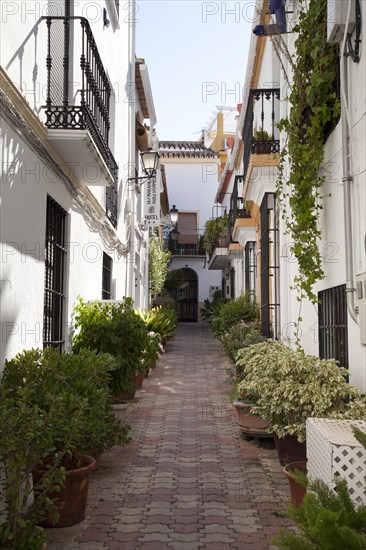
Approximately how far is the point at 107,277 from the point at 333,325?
656cm

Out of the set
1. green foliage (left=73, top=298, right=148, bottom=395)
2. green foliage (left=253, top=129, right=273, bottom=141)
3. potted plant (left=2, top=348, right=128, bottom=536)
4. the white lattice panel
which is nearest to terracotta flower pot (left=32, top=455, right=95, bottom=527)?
potted plant (left=2, top=348, right=128, bottom=536)

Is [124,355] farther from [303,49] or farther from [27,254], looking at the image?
[303,49]

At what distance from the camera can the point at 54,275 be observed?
23.7 feet

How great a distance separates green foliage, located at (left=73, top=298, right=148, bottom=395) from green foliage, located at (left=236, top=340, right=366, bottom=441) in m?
2.68

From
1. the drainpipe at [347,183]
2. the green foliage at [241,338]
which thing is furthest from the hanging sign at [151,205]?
the drainpipe at [347,183]

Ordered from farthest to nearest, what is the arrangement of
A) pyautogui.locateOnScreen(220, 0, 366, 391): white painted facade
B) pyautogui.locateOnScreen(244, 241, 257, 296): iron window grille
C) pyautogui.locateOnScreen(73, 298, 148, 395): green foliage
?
pyautogui.locateOnScreen(244, 241, 257, 296): iron window grille, pyautogui.locateOnScreen(73, 298, 148, 395): green foliage, pyautogui.locateOnScreen(220, 0, 366, 391): white painted facade

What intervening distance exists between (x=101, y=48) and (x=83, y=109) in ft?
12.9

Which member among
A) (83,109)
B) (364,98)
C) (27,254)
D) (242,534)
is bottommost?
(242,534)

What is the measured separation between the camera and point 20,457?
11.8ft

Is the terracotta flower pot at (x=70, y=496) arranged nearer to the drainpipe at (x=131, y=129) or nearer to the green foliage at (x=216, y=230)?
the drainpipe at (x=131, y=129)

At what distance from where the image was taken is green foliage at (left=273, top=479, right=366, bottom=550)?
232 cm

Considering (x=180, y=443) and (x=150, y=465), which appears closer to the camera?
(x=150, y=465)

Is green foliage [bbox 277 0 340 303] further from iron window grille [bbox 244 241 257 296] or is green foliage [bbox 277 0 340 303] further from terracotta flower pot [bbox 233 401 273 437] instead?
iron window grille [bbox 244 241 257 296]

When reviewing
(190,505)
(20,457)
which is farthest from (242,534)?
(20,457)
